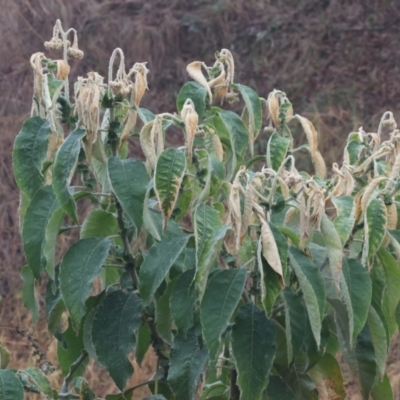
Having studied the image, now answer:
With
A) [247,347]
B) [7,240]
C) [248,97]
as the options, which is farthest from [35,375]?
[7,240]

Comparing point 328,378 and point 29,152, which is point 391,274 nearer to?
point 328,378

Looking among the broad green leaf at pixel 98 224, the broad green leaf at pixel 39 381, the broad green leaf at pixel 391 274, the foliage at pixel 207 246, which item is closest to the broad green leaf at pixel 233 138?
the foliage at pixel 207 246

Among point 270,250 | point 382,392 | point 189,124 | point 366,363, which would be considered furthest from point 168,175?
point 382,392

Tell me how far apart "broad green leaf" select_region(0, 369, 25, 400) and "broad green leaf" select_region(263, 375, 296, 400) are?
1.09 ft

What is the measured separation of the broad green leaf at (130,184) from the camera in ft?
3.49

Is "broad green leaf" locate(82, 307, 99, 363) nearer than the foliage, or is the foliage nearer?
the foliage

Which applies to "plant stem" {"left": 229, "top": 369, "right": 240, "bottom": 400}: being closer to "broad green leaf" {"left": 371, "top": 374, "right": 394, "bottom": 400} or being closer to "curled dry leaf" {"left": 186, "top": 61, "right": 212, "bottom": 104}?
"broad green leaf" {"left": 371, "top": 374, "right": 394, "bottom": 400}

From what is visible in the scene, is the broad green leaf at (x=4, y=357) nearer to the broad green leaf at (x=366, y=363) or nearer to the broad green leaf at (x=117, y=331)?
the broad green leaf at (x=117, y=331)

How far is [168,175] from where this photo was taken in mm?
1025

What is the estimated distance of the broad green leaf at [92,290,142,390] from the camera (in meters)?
1.14

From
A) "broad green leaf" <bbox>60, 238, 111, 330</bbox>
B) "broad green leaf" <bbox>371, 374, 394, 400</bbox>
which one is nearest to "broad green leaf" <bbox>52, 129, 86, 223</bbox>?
"broad green leaf" <bbox>60, 238, 111, 330</bbox>

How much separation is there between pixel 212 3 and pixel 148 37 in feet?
1.75

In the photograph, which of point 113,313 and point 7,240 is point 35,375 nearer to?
point 113,313

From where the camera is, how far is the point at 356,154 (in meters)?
1.30
